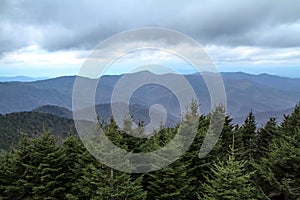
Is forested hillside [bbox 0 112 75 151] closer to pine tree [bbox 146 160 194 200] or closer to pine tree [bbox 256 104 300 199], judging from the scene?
pine tree [bbox 146 160 194 200]

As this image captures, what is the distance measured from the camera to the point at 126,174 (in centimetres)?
1527

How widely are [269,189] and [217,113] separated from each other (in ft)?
28.0

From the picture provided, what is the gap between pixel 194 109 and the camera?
67.5 feet

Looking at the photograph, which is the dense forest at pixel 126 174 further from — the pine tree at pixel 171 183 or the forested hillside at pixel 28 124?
the forested hillside at pixel 28 124

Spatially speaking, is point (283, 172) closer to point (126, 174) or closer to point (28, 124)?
point (126, 174)

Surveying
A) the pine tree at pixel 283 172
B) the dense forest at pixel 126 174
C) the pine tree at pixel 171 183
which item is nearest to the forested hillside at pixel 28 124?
the dense forest at pixel 126 174

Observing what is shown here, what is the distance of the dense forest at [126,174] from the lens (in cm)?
1517

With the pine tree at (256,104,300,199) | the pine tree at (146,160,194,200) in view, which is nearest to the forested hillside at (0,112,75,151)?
the pine tree at (146,160,194,200)

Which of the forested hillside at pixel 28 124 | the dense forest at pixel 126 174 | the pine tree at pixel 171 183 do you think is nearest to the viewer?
the dense forest at pixel 126 174

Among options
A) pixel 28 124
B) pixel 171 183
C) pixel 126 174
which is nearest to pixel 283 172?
pixel 171 183

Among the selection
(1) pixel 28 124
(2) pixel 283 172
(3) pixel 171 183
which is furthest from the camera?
(1) pixel 28 124

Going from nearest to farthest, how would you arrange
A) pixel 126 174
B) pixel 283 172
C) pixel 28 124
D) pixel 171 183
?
pixel 126 174, pixel 171 183, pixel 283 172, pixel 28 124

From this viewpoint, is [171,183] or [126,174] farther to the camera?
[171,183]

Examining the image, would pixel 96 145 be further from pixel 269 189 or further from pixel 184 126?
pixel 269 189
